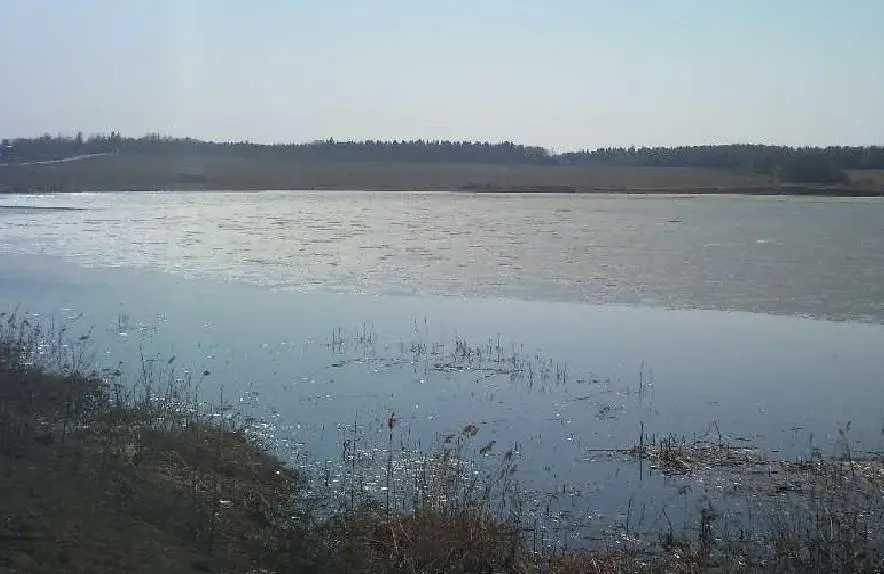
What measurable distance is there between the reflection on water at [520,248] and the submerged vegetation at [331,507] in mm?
7795

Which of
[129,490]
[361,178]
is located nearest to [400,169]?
[361,178]

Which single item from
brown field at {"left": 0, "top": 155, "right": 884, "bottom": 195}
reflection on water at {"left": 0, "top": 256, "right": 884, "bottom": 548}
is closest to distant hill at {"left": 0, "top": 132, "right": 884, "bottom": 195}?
brown field at {"left": 0, "top": 155, "right": 884, "bottom": 195}

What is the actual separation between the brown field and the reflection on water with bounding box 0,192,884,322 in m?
16.5

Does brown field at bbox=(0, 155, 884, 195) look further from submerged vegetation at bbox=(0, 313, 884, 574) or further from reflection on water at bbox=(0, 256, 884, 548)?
submerged vegetation at bbox=(0, 313, 884, 574)

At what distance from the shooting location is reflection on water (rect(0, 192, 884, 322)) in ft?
51.8

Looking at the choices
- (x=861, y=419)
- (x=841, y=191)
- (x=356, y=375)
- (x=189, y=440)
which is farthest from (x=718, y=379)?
(x=841, y=191)

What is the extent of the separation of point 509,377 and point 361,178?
54.1m

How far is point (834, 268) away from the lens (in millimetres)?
18062

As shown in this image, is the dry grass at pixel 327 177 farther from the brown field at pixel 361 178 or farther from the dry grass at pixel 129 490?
the dry grass at pixel 129 490

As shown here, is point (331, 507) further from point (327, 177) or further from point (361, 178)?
point (327, 177)

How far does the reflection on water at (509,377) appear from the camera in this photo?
275 inches

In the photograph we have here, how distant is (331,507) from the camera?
602cm

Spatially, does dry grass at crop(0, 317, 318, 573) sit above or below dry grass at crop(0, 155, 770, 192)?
below

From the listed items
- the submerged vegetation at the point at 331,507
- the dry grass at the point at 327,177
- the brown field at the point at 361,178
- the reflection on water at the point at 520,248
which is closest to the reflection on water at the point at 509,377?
the submerged vegetation at the point at 331,507
